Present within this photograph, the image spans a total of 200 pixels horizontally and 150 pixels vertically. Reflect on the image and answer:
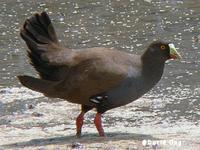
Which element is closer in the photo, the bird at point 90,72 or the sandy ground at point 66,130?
the sandy ground at point 66,130

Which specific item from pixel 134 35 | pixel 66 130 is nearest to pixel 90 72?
pixel 66 130

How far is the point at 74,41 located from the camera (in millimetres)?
13227

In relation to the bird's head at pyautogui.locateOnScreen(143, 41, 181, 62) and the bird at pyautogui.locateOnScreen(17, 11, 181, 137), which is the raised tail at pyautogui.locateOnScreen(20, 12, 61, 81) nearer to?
the bird at pyautogui.locateOnScreen(17, 11, 181, 137)

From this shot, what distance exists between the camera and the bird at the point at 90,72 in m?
8.17

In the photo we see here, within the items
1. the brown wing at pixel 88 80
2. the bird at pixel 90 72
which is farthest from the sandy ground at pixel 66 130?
the brown wing at pixel 88 80

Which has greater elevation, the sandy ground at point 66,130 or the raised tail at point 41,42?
the raised tail at point 41,42

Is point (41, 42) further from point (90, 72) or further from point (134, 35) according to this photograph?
point (134, 35)

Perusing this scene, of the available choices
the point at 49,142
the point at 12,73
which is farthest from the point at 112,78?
the point at 12,73

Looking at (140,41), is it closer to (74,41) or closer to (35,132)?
(74,41)

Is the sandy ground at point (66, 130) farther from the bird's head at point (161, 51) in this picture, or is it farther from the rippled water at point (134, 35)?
the bird's head at point (161, 51)

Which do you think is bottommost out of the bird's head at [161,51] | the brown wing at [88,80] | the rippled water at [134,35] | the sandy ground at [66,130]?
the rippled water at [134,35]

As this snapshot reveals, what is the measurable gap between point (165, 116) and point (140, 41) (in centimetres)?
373

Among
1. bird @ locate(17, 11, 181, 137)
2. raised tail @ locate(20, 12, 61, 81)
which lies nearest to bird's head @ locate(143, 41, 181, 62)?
bird @ locate(17, 11, 181, 137)

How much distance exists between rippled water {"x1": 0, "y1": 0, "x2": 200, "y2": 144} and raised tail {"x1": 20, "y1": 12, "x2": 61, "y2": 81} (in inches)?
49.7
